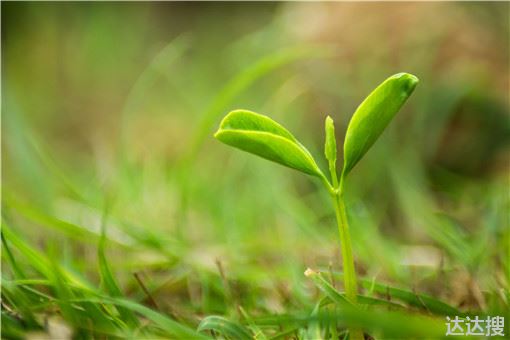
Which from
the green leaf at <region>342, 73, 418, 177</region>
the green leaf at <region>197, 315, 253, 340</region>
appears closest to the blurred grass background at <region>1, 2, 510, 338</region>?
the green leaf at <region>197, 315, 253, 340</region>

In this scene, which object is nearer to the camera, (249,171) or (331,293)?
(331,293)

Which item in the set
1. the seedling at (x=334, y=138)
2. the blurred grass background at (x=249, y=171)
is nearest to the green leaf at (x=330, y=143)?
the seedling at (x=334, y=138)

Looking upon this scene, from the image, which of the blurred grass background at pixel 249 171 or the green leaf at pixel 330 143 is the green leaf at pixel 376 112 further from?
the blurred grass background at pixel 249 171

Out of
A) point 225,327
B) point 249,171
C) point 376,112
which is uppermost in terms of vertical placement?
point 249,171

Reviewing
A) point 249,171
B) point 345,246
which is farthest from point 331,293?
point 249,171

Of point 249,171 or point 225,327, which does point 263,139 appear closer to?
point 225,327

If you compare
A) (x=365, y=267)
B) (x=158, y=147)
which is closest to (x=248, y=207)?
(x=365, y=267)

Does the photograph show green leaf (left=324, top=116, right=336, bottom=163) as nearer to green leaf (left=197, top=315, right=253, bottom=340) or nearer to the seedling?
the seedling
